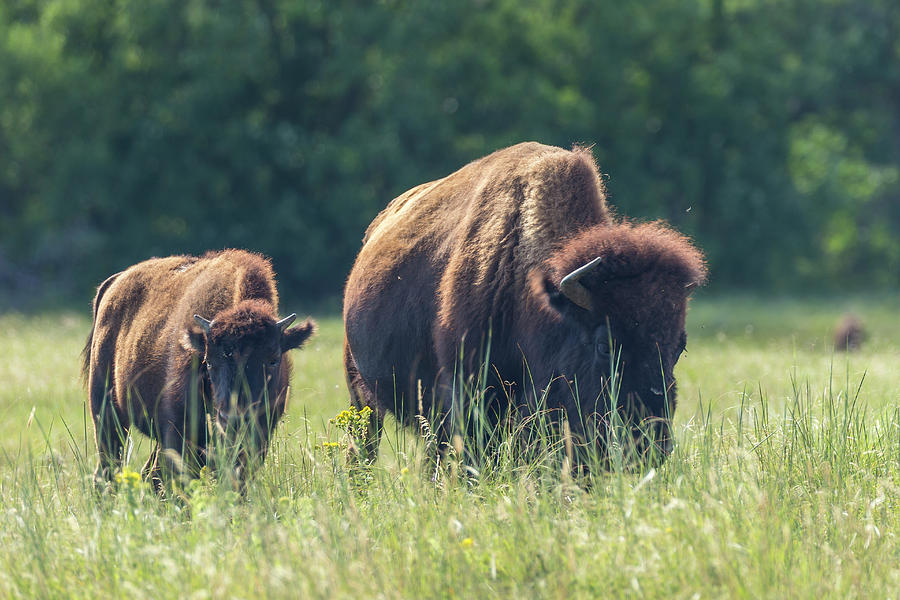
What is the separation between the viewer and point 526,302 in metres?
6.00

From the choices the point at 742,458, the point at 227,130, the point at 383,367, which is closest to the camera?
the point at 742,458

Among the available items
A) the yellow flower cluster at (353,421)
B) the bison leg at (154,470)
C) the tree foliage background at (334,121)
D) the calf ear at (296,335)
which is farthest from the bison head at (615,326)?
the tree foliage background at (334,121)

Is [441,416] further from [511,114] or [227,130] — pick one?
[511,114]

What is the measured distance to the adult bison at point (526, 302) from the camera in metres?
5.46

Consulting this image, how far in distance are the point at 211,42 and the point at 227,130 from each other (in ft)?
8.38

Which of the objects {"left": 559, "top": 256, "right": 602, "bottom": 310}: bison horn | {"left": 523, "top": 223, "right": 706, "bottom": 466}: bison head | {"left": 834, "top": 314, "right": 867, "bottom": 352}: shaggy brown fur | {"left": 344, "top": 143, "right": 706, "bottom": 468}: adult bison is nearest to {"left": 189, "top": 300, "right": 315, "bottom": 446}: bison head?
{"left": 344, "top": 143, "right": 706, "bottom": 468}: adult bison

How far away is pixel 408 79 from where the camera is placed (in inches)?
1182

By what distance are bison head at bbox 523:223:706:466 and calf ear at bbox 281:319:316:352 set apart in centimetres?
195

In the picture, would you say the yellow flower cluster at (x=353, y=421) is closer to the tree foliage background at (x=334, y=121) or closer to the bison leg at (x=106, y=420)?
the bison leg at (x=106, y=420)

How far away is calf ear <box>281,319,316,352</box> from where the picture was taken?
703 centimetres

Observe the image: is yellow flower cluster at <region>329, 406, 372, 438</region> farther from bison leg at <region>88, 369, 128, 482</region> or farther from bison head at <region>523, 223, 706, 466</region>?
bison leg at <region>88, 369, 128, 482</region>

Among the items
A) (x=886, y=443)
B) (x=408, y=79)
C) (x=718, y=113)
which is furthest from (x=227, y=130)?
(x=886, y=443)

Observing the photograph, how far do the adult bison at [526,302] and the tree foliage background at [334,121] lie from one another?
69.8 feet

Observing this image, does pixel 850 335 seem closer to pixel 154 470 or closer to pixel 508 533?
pixel 154 470
